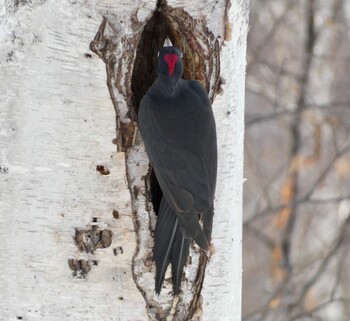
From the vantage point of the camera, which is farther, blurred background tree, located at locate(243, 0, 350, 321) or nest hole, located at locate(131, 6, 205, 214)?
blurred background tree, located at locate(243, 0, 350, 321)

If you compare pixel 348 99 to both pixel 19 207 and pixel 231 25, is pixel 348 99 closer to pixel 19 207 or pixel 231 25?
pixel 231 25

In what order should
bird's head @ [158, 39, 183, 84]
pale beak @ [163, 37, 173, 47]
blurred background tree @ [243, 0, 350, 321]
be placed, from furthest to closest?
blurred background tree @ [243, 0, 350, 321], pale beak @ [163, 37, 173, 47], bird's head @ [158, 39, 183, 84]

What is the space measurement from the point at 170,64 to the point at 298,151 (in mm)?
3419

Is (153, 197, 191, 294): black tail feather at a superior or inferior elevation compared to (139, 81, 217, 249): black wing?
inferior

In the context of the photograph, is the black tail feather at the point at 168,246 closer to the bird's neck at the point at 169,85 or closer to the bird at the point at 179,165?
the bird at the point at 179,165

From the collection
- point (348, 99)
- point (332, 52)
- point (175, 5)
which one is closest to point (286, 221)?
point (348, 99)

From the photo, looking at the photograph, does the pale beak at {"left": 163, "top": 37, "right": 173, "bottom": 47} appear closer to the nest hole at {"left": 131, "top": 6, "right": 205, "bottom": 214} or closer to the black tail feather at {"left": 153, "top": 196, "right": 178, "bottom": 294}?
the nest hole at {"left": 131, "top": 6, "right": 205, "bottom": 214}

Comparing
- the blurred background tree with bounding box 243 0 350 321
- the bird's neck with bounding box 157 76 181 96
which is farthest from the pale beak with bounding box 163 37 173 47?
the blurred background tree with bounding box 243 0 350 321

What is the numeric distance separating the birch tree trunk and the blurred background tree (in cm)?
280

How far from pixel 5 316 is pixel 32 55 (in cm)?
56

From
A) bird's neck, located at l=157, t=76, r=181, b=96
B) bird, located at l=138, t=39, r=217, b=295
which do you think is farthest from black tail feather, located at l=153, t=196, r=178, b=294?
bird's neck, located at l=157, t=76, r=181, b=96

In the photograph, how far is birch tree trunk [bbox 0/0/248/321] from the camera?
1811mm

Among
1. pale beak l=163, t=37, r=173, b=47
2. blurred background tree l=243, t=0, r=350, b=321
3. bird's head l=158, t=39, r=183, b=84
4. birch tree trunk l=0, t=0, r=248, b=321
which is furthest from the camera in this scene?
blurred background tree l=243, t=0, r=350, b=321

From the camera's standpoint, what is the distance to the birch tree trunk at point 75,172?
5.94 feet
